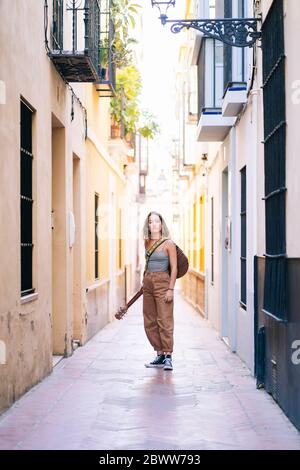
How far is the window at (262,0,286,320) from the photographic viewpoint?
25.0ft

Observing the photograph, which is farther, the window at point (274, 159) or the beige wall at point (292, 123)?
the window at point (274, 159)

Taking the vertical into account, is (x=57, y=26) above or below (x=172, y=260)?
above

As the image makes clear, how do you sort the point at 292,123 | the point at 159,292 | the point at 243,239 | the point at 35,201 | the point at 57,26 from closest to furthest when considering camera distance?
1. the point at 292,123
2. the point at 35,201
3. the point at 159,292
4. the point at 57,26
5. the point at 243,239

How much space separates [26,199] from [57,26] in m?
3.08

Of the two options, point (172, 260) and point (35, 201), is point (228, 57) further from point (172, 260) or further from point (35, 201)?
point (35, 201)

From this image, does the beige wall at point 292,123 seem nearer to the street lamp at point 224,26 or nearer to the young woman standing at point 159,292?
the street lamp at point 224,26

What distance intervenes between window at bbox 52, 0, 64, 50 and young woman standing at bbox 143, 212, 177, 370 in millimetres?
2497

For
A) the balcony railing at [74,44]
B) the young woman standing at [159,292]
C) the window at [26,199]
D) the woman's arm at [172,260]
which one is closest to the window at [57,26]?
the balcony railing at [74,44]

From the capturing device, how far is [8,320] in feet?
25.5

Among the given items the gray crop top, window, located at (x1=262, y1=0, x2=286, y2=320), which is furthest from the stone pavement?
the gray crop top

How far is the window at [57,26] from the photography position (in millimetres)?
10969

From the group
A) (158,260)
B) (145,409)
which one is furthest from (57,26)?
(145,409)

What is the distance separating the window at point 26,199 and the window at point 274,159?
2.49 metres

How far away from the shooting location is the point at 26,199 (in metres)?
9.12
